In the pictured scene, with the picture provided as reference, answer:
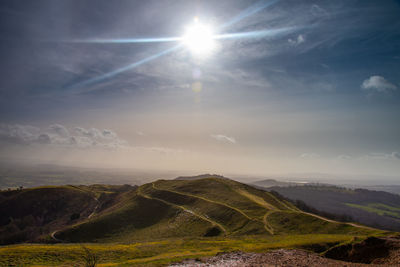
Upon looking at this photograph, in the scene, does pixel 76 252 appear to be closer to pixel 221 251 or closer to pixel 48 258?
pixel 48 258

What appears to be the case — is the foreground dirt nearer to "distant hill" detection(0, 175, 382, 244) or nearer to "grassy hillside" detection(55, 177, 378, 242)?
"grassy hillside" detection(55, 177, 378, 242)

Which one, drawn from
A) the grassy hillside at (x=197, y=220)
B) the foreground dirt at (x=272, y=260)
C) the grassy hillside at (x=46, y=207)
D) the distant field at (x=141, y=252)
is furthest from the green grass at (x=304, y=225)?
the grassy hillside at (x=46, y=207)

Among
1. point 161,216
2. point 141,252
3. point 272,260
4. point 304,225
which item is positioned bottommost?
A: point 161,216

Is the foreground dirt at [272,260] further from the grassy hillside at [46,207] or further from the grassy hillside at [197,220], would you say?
the grassy hillside at [46,207]

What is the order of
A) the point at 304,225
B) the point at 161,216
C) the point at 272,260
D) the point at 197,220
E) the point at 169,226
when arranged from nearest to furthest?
the point at 272,260, the point at 304,225, the point at 197,220, the point at 169,226, the point at 161,216

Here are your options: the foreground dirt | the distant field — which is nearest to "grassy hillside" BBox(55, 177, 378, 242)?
the distant field

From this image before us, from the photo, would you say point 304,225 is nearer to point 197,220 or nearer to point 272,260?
point 197,220

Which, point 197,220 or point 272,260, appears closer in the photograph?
point 272,260

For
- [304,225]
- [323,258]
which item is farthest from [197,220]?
[323,258]

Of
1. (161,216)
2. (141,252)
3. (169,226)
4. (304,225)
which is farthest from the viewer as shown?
(161,216)

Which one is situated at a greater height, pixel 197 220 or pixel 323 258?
pixel 323 258

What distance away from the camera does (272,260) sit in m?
22.8

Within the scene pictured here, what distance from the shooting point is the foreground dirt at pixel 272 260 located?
20.9 metres

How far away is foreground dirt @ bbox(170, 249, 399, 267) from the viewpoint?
20891 millimetres
